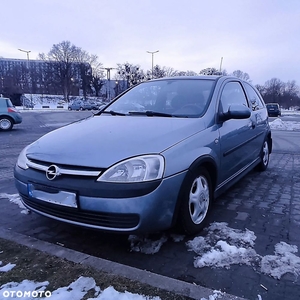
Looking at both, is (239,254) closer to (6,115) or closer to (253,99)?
(253,99)

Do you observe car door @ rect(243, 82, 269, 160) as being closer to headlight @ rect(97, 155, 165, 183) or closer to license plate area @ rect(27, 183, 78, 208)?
headlight @ rect(97, 155, 165, 183)

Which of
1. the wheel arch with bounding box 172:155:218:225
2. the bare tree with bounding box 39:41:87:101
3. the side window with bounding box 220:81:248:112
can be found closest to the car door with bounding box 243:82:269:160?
the side window with bounding box 220:81:248:112

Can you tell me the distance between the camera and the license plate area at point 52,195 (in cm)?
218

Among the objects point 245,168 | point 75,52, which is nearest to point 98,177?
point 245,168

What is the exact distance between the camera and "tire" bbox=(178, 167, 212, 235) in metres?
2.40

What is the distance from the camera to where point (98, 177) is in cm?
209

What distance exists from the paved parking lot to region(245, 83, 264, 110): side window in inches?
51.1

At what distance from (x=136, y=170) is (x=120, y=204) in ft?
0.93

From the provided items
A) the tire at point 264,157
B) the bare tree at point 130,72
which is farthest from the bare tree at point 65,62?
the tire at point 264,157

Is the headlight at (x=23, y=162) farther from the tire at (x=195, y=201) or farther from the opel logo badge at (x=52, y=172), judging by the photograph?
the tire at (x=195, y=201)

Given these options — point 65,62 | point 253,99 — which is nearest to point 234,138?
point 253,99

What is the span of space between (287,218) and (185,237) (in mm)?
1345

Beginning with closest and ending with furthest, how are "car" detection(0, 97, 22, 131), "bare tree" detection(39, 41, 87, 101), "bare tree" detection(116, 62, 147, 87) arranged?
"car" detection(0, 97, 22, 131)
"bare tree" detection(116, 62, 147, 87)
"bare tree" detection(39, 41, 87, 101)

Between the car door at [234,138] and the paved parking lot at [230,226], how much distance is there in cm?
45
